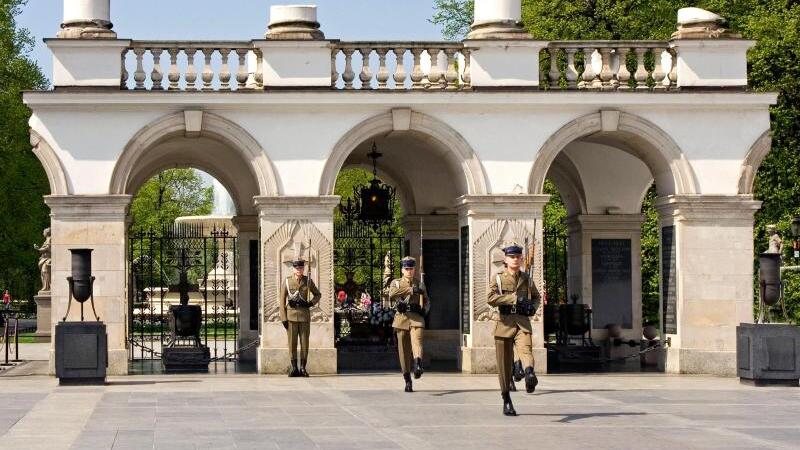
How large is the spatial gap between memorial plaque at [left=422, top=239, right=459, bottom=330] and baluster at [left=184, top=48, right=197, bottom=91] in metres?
6.70

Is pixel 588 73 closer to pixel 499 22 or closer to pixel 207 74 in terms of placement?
pixel 499 22

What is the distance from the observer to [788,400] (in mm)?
19172

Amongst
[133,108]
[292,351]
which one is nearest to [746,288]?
[292,351]

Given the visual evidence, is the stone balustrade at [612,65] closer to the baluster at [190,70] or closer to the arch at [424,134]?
the arch at [424,134]

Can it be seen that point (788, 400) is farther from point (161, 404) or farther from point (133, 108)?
point (133, 108)

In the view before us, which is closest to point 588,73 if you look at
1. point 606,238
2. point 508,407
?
point 606,238

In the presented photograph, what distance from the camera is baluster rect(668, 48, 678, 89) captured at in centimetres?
2488

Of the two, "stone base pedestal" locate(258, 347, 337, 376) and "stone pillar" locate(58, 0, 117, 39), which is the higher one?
"stone pillar" locate(58, 0, 117, 39)

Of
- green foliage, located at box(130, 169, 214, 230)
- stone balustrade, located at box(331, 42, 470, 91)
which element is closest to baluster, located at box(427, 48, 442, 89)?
stone balustrade, located at box(331, 42, 470, 91)

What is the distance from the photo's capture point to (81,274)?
2222cm

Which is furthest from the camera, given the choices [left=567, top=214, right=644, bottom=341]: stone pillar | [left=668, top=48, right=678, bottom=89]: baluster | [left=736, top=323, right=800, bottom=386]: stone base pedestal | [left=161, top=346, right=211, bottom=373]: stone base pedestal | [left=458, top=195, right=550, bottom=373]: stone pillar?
[left=567, top=214, right=644, bottom=341]: stone pillar

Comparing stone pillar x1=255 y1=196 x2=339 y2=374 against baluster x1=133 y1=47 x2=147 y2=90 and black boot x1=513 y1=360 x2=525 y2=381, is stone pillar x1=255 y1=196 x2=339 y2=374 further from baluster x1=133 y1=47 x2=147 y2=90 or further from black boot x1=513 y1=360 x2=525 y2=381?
black boot x1=513 y1=360 x2=525 y2=381

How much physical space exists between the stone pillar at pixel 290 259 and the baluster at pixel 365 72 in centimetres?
186

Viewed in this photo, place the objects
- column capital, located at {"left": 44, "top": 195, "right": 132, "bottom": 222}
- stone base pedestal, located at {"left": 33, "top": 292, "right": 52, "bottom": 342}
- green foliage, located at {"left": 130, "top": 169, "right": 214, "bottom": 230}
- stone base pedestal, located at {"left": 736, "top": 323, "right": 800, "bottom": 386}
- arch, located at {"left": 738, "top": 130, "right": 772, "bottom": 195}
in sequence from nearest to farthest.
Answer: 1. stone base pedestal, located at {"left": 736, "top": 323, "right": 800, "bottom": 386}
2. column capital, located at {"left": 44, "top": 195, "right": 132, "bottom": 222}
3. arch, located at {"left": 738, "top": 130, "right": 772, "bottom": 195}
4. stone base pedestal, located at {"left": 33, "top": 292, "right": 52, "bottom": 342}
5. green foliage, located at {"left": 130, "top": 169, "right": 214, "bottom": 230}
